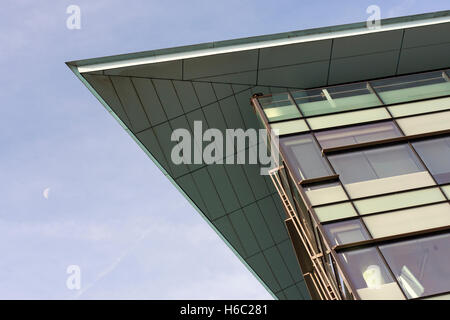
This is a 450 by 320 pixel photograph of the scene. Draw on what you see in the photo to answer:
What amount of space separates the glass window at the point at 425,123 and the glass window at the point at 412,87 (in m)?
0.88

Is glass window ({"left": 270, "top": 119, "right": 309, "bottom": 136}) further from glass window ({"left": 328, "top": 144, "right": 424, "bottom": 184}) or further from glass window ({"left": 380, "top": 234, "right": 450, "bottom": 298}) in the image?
glass window ({"left": 380, "top": 234, "right": 450, "bottom": 298})

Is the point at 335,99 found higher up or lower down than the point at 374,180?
higher up

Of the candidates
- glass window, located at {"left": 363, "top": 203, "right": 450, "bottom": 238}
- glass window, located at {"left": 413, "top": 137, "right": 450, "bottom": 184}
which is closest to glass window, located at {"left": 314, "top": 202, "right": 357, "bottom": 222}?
glass window, located at {"left": 363, "top": 203, "right": 450, "bottom": 238}

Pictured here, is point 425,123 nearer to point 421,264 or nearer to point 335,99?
point 335,99

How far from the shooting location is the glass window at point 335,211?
1584 centimetres

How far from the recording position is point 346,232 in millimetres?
15430

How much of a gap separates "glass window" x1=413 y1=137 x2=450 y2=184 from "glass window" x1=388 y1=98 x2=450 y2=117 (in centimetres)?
129

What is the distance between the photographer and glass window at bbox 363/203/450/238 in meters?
15.3

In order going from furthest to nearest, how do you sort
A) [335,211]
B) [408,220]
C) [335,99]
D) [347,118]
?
[335,99], [347,118], [335,211], [408,220]

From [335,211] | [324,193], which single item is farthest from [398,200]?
[324,193]

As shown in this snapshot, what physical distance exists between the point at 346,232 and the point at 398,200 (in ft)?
6.29

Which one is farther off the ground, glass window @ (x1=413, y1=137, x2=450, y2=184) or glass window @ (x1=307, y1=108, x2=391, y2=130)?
glass window @ (x1=307, y1=108, x2=391, y2=130)

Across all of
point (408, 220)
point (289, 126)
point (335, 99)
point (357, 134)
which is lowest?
point (408, 220)
